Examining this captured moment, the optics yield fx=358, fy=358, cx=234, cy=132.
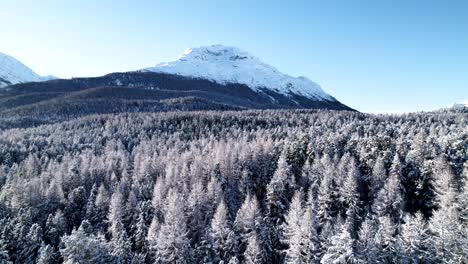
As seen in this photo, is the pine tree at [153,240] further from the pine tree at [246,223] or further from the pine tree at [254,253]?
the pine tree at [254,253]

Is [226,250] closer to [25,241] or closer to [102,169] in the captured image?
[25,241]

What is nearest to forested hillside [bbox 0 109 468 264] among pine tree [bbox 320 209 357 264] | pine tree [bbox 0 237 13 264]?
pine tree [bbox 320 209 357 264]

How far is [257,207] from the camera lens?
76.8 meters

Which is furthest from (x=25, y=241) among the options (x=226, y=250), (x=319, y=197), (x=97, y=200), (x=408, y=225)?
(x=408, y=225)

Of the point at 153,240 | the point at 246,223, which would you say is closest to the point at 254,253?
the point at 246,223

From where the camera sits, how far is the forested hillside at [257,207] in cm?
5994

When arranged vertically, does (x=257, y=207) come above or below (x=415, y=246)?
below

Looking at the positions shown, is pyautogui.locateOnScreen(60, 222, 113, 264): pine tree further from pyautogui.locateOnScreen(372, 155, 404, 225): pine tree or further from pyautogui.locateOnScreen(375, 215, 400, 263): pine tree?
pyautogui.locateOnScreen(372, 155, 404, 225): pine tree

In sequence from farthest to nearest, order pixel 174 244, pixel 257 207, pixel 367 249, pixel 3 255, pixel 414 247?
1. pixel 257 207
2. pixel 174 244
3. pixel 3 255
4. pixel 414 247
5. pixel 367 249

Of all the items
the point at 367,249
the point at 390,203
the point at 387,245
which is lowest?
the point at 387,245

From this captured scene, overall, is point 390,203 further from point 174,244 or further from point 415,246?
point 174,244

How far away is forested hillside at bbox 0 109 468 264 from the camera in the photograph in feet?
197

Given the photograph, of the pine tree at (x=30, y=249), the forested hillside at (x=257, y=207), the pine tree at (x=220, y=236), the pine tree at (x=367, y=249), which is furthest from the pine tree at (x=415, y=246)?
the pine tree at (x=30, y=249)

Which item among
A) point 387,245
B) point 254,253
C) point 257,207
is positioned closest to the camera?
point 387,245
